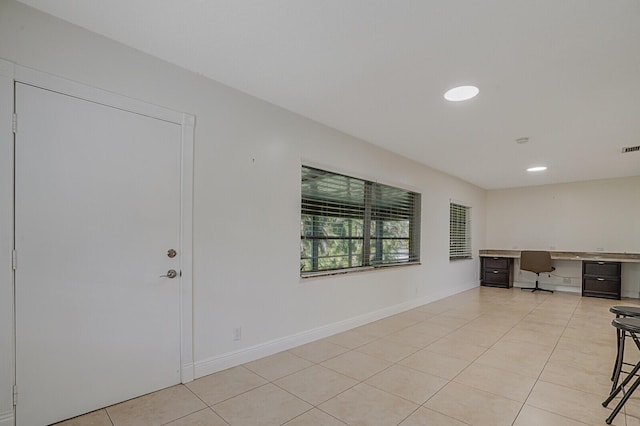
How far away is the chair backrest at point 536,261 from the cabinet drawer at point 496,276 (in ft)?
1.84

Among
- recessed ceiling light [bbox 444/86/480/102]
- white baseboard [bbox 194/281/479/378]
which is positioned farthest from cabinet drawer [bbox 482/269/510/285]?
recessed ceiling light [bbox 444/86/480/102]

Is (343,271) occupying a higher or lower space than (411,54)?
lower

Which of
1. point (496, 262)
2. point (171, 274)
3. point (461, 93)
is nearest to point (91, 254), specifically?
point (171, 274)

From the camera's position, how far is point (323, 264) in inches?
148

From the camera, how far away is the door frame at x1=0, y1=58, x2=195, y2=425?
180 centimetres

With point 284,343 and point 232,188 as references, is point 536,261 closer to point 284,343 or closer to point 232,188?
point 284,343

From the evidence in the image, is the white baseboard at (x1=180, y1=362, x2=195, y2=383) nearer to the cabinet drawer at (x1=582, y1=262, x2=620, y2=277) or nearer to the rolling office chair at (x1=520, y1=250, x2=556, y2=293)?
the rolling office chair at (x1=520, y1=250, x2=556, y2=293)

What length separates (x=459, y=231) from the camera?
23.1 feet

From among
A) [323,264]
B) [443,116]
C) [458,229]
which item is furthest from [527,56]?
[458,229]

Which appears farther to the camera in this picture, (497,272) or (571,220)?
(497,272)

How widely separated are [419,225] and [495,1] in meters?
3.97

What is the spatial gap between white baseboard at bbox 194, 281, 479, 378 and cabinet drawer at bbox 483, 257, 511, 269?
3.58 m

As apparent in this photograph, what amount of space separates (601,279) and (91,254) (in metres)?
8.34

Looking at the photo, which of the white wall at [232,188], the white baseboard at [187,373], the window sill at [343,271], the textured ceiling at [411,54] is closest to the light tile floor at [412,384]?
the white baseboard at [187,373]
